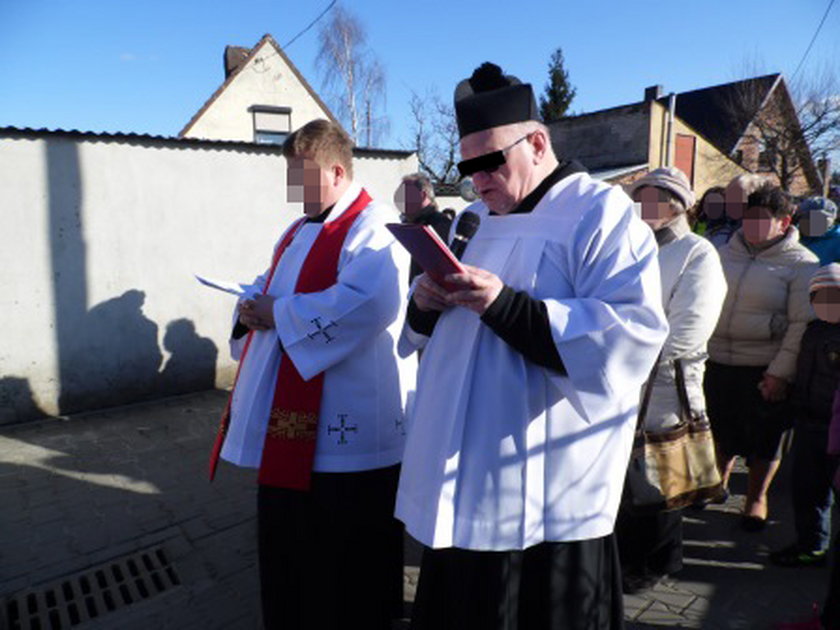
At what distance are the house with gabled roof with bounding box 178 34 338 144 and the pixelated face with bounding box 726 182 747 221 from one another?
16.6 meters

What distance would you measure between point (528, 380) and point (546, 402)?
83 millimetres

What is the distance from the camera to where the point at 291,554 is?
2262 millimetres

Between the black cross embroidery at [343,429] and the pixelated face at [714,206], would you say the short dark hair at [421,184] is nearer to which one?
the pixelated face at [714,206]

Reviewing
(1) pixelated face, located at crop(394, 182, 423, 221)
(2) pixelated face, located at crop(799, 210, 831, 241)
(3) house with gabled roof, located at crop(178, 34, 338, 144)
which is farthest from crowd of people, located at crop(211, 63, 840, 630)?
(3) house with gabled roof, located at crop(178, 34, 338, 144)

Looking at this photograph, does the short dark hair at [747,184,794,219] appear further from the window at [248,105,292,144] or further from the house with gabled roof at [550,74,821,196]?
the window at [248,105,292,144]

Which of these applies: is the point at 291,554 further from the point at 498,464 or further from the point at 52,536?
the point at 52,536

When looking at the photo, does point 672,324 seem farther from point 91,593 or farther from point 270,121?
point 270,121

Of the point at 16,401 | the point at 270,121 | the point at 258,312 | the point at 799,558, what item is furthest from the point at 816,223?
the point at 270,121

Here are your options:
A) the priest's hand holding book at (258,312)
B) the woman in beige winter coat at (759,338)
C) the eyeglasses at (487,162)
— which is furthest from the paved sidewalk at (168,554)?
the eyeglasses at (487,162)

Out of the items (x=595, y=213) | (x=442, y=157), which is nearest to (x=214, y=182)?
(x=595, y=213)

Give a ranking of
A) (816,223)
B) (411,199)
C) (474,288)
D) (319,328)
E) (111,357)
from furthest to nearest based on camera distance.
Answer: (111,357), (411,199), (816,223), (319,328), (474,288)

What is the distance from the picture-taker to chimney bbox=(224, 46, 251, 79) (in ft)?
66.1

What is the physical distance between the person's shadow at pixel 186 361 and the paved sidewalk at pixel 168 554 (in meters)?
1.62

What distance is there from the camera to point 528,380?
1.58m
